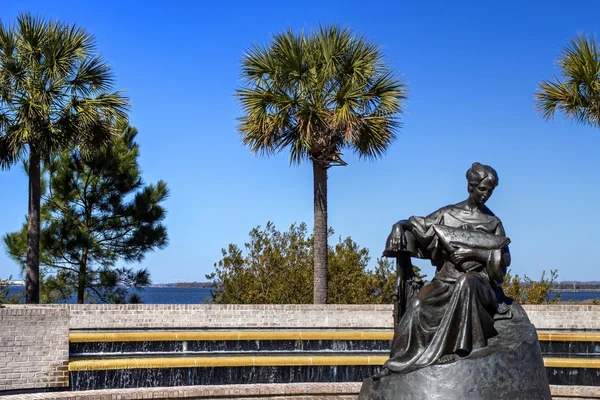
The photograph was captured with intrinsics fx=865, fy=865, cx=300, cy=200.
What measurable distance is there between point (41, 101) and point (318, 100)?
19.4 ft

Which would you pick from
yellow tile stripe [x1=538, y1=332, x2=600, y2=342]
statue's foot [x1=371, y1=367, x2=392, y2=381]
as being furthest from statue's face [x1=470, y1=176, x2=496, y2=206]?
yellow tile stripe [x1=538, y1=332, x2=600, y2=342]

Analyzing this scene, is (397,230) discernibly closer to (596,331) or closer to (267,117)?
(596,331)

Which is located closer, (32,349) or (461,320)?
(461,320)

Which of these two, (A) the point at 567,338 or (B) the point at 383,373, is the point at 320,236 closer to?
(A) the point at 567,338

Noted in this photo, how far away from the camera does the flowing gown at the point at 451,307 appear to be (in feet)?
22.5

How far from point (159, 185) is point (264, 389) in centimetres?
1489

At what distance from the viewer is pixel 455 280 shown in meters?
7.24

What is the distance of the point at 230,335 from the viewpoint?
13.3 meters

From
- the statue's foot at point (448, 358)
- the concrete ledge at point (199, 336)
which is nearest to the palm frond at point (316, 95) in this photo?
the concrete ledge at point (199, 336)

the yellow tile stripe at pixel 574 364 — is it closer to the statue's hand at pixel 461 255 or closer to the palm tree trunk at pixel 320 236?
the statue's hand at pixel 461 255

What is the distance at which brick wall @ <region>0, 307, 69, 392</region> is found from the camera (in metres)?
11.8

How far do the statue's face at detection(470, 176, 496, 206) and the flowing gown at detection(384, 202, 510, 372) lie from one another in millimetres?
152

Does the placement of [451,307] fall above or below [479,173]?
below

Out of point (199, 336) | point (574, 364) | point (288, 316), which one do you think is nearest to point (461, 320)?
point (574, 364)
